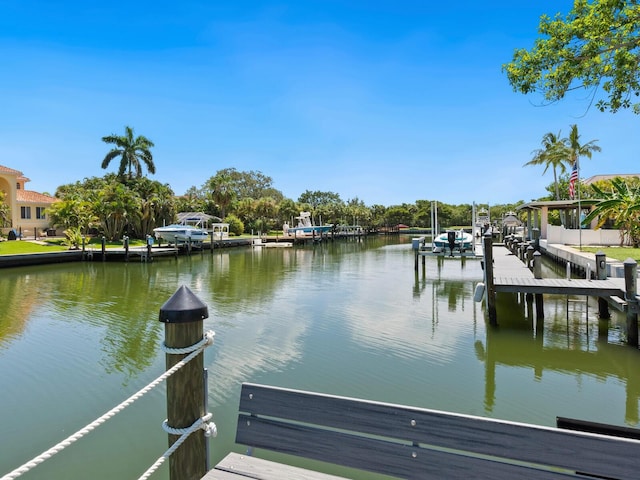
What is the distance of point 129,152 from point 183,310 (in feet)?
201

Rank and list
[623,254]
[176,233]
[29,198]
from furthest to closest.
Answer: [29,198] → [176,233] → [623,254]

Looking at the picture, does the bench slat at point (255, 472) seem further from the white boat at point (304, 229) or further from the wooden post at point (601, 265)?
the white boat at point (304, 229)

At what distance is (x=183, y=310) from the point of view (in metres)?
2.54

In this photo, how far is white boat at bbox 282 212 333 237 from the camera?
70.3 m

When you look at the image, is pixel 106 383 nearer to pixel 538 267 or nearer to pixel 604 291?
pixel 604 291

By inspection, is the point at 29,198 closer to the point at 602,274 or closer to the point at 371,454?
the point at 602,274

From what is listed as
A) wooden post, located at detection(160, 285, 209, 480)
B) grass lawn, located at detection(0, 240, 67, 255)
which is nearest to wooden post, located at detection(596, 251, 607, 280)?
wooden post, located at detection(160, 285, 209, 480)

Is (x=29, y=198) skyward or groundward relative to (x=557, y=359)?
skyward

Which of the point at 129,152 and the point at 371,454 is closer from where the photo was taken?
the point at 371,454

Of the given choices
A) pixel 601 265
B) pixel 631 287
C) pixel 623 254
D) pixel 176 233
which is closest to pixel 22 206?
pixel 176 233

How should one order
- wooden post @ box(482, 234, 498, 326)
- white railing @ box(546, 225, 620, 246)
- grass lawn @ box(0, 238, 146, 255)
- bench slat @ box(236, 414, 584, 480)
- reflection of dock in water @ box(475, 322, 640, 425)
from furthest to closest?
grass lawn @ box(0, 238, 146, 255)
white railing @ box(546, 225, 620, 246)
wooden post @ box(482, 234, 498, 326)
reflection of dock in water @ box(475, 322, 640, 425)
bench slat @ box(236, 414, 584, 480)

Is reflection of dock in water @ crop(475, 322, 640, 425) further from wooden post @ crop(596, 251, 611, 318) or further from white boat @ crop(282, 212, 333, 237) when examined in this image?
white boat @ crop(282, 212, 333, 237)

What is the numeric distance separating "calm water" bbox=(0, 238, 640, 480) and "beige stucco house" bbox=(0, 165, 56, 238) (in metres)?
36.0

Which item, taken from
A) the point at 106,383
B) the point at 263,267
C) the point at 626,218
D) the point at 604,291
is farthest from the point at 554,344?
the point at 263,267
